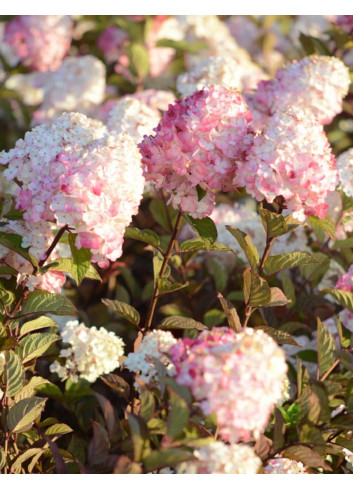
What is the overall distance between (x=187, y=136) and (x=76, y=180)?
29cm

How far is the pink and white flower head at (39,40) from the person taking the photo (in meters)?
3.76

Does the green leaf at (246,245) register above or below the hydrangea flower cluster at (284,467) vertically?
above

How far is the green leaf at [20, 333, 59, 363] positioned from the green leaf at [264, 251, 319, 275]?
495 millimetres

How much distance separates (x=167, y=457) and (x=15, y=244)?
606 millimetres

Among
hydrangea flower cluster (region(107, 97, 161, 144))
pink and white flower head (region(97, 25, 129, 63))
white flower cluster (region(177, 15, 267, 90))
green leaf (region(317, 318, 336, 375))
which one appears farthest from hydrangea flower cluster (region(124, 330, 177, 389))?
pink and white flower head (region(97, 25, 129, 63))

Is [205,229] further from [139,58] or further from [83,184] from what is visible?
[139,58]

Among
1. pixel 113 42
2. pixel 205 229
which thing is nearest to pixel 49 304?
pixel 205 229

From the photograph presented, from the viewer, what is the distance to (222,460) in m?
1.20

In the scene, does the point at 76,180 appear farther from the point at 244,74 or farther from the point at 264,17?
the point at 264,17

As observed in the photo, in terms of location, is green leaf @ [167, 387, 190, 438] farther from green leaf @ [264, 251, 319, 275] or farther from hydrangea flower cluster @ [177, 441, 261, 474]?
green leaf @ [264, 251, 319, 275]

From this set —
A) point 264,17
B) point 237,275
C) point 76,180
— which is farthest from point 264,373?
point 264,17

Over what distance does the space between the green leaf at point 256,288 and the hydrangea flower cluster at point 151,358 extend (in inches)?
10.6

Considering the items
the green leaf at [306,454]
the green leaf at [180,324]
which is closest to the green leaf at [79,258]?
the green leaf at [180,324]

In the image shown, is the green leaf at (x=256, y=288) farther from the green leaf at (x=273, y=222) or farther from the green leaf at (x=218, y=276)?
the green leaf at (x=218, y=276)
